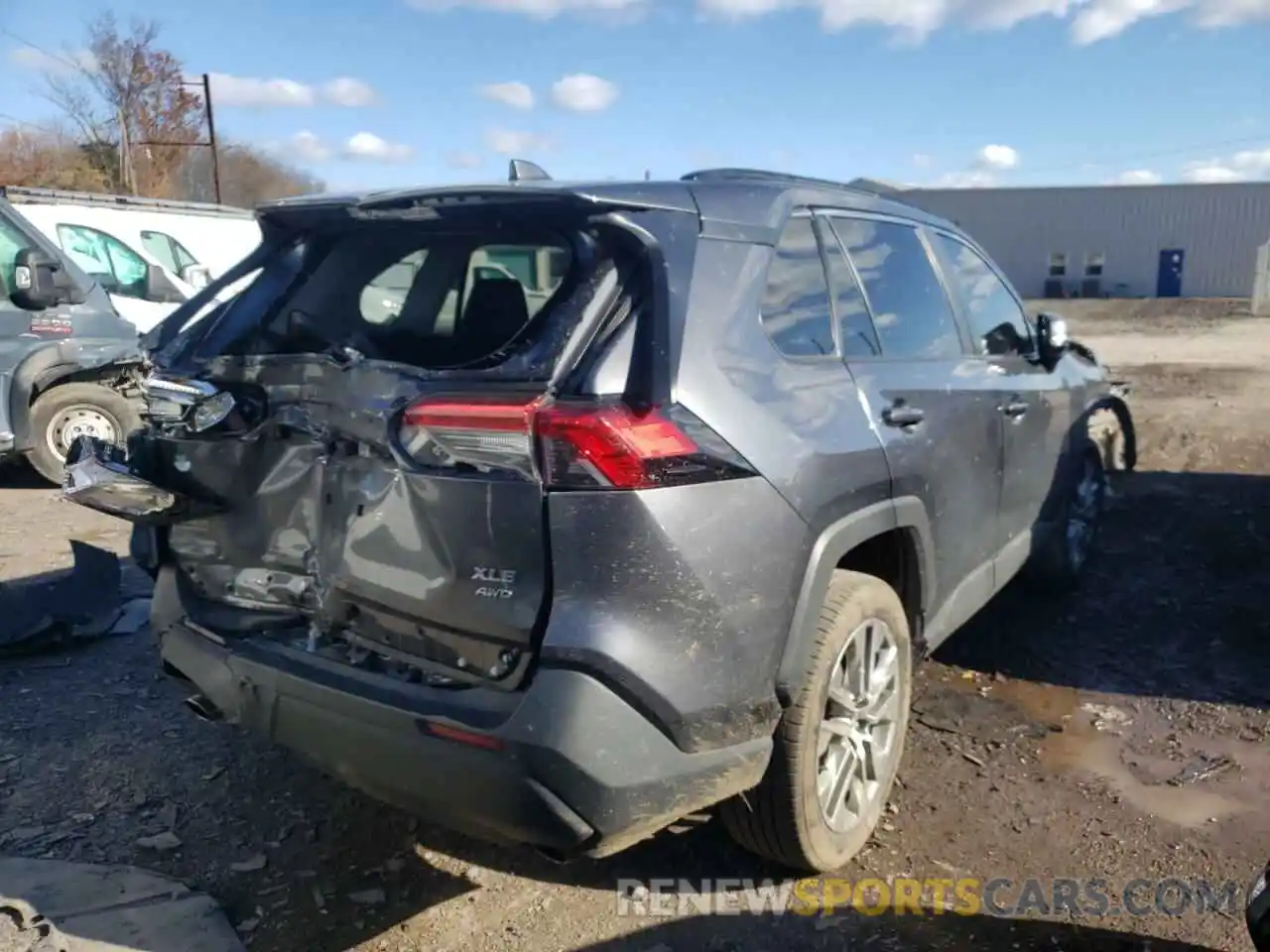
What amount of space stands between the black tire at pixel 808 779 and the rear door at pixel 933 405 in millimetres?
366

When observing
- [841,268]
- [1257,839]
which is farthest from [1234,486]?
[841,268]

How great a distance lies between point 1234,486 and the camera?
7.00m

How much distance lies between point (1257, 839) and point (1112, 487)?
4032mm

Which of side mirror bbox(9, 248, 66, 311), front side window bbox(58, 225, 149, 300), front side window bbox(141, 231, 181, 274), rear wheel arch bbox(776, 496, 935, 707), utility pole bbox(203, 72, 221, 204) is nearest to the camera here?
rear wheel arch bbox(776, 496, 935, 707)

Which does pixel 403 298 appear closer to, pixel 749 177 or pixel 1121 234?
pixel 749 177

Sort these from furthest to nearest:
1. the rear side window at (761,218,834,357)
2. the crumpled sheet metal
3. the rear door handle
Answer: the crumpled sheet metal, the rear door handle, the rear side window at (761,218,834,357)

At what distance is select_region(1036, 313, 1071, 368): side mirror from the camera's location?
4445 millimetres

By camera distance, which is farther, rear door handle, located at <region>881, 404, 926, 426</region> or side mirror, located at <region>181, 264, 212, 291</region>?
side mirror, located at <region>181, 264, 212, 291</region>

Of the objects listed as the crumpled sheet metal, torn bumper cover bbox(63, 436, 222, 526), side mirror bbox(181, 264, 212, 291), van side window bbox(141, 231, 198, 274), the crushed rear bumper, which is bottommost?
the crumpled sheet metal

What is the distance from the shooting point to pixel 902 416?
3072 millimetres

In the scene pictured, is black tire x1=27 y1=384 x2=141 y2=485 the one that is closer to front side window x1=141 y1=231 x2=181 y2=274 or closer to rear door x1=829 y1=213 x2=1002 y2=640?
front side window x1=141 y1=231 x2=181 y2=274

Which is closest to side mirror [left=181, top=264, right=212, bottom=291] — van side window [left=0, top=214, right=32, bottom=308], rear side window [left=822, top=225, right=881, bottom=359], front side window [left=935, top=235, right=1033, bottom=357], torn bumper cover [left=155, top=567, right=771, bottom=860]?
van side window [left=0, top=214, right=32, bottom=308]

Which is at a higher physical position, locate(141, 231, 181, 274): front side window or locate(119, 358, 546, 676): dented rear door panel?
locate(141, 231, 181, 274): front side window

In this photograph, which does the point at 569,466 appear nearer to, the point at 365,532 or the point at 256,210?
the point at 365,532
